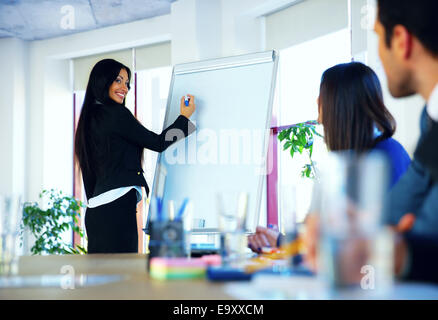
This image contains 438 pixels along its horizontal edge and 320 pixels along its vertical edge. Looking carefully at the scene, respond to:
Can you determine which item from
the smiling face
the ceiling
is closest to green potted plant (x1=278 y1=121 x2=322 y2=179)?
the smiling face

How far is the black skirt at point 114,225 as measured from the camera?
280cm

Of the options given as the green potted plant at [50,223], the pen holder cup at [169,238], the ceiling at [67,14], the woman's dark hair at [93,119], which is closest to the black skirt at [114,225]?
the woman's dark hair at [93,119]

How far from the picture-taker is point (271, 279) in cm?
96

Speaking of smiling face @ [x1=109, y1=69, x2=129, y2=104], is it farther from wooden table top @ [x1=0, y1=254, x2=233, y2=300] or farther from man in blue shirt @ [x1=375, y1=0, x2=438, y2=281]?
man in blue shirt @ [x1=375, y1=0, x2=438, y2=281]

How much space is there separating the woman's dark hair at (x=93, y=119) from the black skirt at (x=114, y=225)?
22cm

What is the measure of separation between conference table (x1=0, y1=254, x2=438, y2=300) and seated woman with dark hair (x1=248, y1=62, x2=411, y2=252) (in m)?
0.88

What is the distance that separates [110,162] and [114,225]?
0.32 metres

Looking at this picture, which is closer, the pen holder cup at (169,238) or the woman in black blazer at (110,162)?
the pen holder cup at (169,238)

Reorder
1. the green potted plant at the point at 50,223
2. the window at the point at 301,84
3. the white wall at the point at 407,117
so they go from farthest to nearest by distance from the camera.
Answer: the green potted plant at the point at 50,223 → the window at the point at 301,84 → the white wall at the point at 407,117

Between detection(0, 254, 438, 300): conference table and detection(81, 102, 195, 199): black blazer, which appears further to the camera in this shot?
detection(81, 102, 195, 199): black blazer

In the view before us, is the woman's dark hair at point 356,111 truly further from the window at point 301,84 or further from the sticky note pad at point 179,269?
the window at point 301,84

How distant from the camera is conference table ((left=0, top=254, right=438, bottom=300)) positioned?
791 millimetres

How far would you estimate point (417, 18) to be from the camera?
0.97 meters

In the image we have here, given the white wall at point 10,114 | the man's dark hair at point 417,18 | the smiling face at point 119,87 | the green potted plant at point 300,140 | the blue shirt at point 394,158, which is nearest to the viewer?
the man's dark hair at point 417,18
